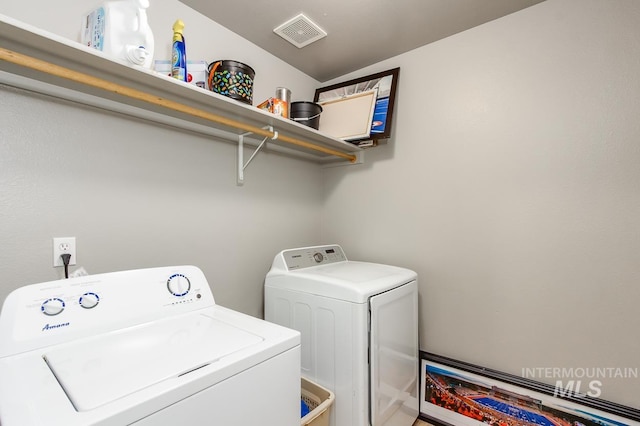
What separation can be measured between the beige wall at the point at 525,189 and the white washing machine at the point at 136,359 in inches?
49.6

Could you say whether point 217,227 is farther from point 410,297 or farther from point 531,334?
point 531,334

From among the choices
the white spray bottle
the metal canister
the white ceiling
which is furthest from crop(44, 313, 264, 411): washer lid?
the white ceiling

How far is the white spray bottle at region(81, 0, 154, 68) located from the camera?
3.30 feet

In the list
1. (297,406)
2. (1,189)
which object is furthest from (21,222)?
(297,406)

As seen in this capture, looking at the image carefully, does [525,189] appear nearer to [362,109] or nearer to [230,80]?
[362,109]

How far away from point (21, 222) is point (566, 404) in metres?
2.47

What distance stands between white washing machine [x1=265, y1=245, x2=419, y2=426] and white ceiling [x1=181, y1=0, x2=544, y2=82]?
1.32 meters

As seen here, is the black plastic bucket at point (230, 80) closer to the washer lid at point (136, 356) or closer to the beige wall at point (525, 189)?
the washer lid at point (136, 356)

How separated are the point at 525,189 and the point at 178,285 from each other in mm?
1758

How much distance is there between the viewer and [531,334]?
1557 mm

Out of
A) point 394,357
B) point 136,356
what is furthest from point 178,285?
point 394,357

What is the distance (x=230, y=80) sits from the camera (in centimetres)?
135

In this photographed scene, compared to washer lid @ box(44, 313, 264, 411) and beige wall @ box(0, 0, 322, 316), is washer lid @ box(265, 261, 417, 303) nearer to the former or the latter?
beige wall @ box(0, 0, 322, 316)

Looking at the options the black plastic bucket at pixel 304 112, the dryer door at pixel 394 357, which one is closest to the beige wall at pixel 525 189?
the dryer door at pixel 394 357
